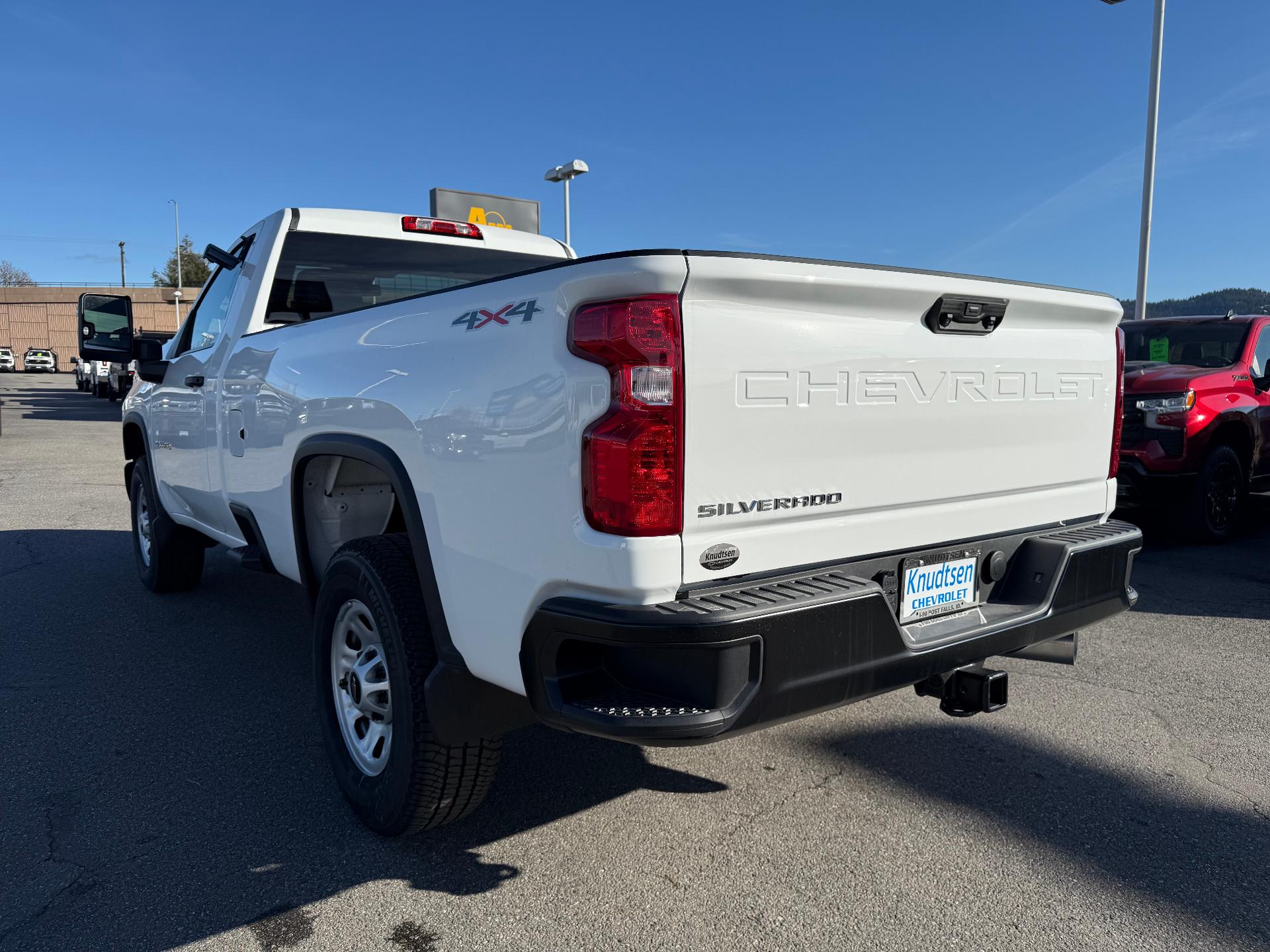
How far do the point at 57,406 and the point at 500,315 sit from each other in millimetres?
31445

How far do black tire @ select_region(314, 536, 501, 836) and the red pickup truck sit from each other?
5.53 m

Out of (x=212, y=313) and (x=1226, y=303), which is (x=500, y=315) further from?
(x=1226, y=303)

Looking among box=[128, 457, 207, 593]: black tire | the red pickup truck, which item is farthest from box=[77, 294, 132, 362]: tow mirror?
the red pickup truck

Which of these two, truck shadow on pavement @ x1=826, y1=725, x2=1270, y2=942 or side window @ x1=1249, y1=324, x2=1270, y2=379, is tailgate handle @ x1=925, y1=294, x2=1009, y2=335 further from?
side window @ x1=1249, y1=324, x2=1270, y2=379

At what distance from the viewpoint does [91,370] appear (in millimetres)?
35531

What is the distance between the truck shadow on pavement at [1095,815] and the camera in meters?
2.52

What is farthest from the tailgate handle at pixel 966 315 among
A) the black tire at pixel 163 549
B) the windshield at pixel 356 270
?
the black tire at pixel 163 549

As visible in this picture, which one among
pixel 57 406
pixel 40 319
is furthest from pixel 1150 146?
pixel 40 319

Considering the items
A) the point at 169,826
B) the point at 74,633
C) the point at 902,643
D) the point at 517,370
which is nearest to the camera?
the point at 517,370

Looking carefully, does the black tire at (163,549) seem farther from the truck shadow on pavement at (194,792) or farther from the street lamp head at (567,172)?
the street lamp head at (567,172)

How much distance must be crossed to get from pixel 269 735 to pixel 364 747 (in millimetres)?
867

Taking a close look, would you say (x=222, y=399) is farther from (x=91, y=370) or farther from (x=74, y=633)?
(x=91, y=370)

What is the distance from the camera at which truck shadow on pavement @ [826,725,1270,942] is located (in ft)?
8.28

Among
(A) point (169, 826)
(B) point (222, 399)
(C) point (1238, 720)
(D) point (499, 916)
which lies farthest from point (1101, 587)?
(B) point (222, 399)
